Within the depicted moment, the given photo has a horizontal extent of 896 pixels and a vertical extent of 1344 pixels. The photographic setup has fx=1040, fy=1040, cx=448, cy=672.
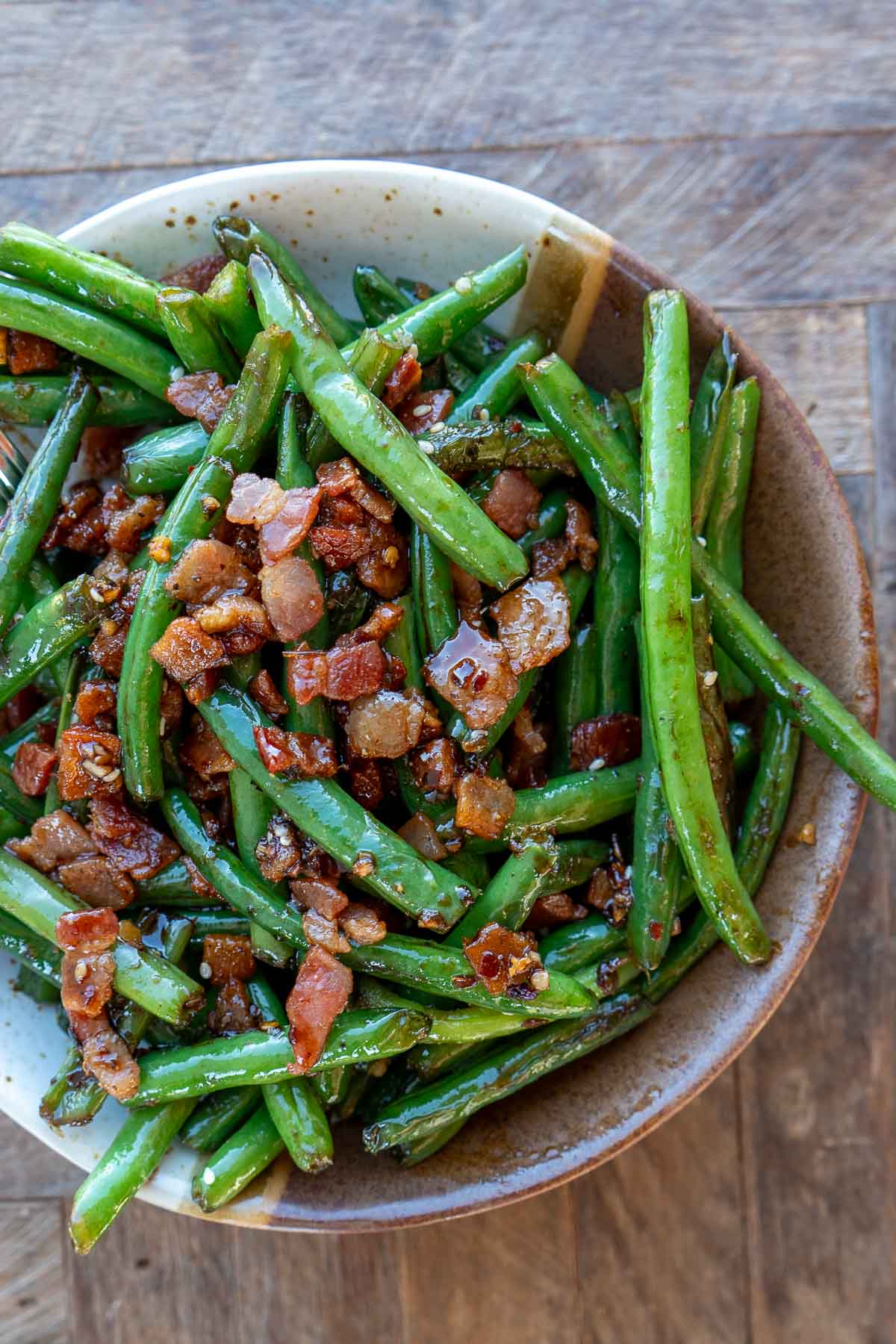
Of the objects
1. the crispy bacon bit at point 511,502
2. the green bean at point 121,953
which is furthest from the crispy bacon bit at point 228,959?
the crispy bacon bit at point 511,502

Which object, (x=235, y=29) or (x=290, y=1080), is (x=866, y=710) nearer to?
(x=290, y=1080)

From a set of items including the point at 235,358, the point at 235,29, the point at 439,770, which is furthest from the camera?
the point at 235,29

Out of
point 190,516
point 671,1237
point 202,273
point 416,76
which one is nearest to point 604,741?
point 190,516

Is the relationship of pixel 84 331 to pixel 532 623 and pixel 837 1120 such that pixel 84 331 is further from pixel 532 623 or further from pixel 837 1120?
pixel 837 1120

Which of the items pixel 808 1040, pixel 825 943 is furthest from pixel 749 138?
pixel 808 1040

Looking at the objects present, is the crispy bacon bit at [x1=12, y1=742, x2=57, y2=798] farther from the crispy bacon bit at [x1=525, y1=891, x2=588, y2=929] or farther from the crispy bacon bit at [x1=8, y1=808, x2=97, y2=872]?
the crispy bacon bit at [x1=525, y1=891, x2=588, y2=929]

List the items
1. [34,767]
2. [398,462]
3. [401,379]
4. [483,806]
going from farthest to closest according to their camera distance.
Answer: [34,767] → [401,379] → [483,806] → [398,462]

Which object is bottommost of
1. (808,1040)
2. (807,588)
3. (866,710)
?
(808,1040)
